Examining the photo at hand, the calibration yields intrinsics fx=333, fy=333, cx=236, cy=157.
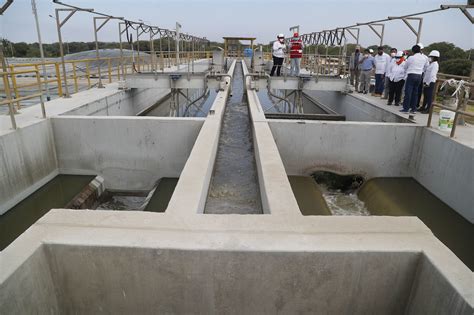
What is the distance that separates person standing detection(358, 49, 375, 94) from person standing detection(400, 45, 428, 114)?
140 inches

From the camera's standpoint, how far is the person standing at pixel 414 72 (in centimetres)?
793

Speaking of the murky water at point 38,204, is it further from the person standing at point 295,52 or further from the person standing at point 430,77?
the person standing at point 430,77

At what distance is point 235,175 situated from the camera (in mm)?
5648

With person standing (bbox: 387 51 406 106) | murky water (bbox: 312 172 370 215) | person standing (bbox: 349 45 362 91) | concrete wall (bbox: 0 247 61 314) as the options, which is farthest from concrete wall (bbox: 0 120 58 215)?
person standing (bbox: 349 45 362 91)

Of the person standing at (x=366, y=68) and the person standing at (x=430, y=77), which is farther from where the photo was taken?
the person standing at (x=366, y=68)

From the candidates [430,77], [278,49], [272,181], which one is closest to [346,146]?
[430,77]

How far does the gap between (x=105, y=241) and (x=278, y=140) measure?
5.37 meters

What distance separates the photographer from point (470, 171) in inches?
227

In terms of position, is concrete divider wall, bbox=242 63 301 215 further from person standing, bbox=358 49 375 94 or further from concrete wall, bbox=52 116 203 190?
person standing, bbox=358 49 375 94

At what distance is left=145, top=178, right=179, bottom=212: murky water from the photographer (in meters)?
7.36

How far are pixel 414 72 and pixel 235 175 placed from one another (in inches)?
212

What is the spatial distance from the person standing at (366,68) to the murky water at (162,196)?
26.7ft

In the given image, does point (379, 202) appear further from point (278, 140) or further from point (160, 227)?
point (160, 227)

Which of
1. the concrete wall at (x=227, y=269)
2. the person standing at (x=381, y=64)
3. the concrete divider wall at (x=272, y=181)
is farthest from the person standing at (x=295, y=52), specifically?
the concrete wall at (x=227, y=269)
